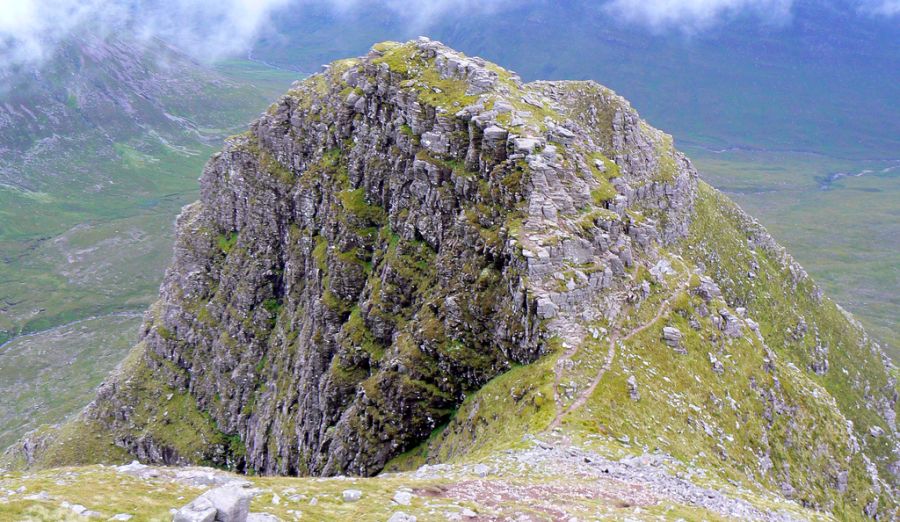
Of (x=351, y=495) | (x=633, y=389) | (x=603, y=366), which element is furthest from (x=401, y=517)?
(x=603, y=366)

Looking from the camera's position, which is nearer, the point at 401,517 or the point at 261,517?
the point at 261,517

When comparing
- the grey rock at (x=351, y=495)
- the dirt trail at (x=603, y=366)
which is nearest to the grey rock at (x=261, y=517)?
the grey rock at (x=351, y=495)

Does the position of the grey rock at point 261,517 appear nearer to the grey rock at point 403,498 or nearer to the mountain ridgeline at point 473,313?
the grey rock at point 403,498

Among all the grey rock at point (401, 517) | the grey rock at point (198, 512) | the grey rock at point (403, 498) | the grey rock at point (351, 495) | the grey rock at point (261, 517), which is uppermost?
the grey rock at point (198, 512)

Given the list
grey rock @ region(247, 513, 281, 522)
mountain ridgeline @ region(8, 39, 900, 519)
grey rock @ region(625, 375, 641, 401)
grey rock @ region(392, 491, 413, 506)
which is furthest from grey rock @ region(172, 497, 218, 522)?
grey rock @ region(625, 375, 641, 401)

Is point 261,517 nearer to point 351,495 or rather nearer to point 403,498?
point 351,495

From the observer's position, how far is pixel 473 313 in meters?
81.1

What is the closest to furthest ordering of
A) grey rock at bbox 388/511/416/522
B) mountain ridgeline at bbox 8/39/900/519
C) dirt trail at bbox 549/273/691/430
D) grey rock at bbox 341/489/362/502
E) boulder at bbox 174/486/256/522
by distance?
boulder at bbox 174/486/256/522 < grey rock at bbox 388/511/416/522 < grey rock at bbox 341/489/362/502 < dirt trail at bbox 549/273/691/430 < mountain ridgeline at bbox 8/39/900/519

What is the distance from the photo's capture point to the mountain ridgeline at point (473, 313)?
230ft

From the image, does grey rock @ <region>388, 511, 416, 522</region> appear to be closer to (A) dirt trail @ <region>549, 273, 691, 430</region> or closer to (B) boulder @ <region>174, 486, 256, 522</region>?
(B) boulder @ <region>174, 486, 256, 522</region>

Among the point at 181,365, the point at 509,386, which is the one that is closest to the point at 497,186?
the point at 509,386

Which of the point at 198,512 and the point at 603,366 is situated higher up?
the point at 603,366

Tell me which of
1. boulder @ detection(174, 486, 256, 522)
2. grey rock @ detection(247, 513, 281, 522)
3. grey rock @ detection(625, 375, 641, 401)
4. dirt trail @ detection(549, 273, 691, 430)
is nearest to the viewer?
boulder @ detection(174, 486, 256, 522)

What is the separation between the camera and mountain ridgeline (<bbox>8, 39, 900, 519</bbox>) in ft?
230
